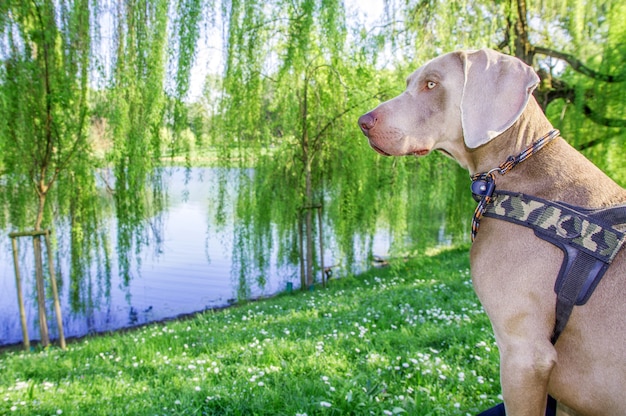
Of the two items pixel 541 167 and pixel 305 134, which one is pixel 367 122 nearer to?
pixel 541 167

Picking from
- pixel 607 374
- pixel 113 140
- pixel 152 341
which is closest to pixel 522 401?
pixel 607 374

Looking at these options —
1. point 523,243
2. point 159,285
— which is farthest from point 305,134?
point 523,243

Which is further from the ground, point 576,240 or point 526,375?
point 576,240

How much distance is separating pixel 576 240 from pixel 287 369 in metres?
2.27

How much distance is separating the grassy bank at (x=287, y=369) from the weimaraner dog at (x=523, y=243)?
3.53 feet

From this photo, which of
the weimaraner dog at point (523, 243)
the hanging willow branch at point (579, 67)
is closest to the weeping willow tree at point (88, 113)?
the weimaraner dog at point (523, 243)

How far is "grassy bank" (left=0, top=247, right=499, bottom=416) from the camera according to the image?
2.81 m

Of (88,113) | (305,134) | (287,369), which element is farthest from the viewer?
(305,134)

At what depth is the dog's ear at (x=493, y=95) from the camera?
1.69 m

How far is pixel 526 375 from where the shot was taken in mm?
1600

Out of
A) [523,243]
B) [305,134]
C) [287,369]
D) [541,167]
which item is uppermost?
[305,134]

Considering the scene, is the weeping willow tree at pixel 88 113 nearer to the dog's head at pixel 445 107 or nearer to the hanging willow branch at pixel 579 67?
the dog's head at pixel 445 107

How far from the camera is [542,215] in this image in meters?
1.62

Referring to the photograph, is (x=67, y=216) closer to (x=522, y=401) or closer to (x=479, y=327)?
(x=479, y=327)
